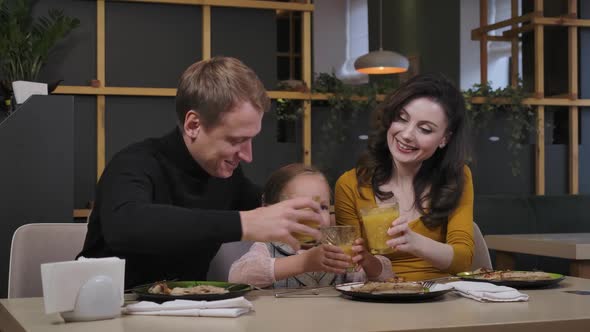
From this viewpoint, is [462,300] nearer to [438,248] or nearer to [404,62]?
[438,248]

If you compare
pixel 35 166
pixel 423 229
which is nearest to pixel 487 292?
pixel 423 229

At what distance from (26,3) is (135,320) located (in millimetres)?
3980

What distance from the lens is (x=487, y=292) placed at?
1927 mm

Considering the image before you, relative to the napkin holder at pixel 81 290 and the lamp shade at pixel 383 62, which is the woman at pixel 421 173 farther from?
the lamp shade at pixel 383 62

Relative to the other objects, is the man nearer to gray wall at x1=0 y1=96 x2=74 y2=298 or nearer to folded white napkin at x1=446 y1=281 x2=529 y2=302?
folded white napkin at x1=446 y1=281 x2=529 y2=302

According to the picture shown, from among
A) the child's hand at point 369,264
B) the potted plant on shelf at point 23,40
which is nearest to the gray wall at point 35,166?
the potted plant on shelf at point 23,40

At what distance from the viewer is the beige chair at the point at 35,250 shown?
2.48 metres

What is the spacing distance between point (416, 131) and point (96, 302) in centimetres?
142

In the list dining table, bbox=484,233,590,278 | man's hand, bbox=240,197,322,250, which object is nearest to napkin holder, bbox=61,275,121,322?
man's hand, bbox=240,197,322,250

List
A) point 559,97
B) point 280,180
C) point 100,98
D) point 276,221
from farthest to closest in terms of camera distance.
→ point 559,97 < point 100,98 < point 280,180 < point 276,221

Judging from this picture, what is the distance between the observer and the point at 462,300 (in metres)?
1.95

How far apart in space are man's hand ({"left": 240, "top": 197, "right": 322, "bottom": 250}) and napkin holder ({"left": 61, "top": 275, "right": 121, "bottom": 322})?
304 millimetres

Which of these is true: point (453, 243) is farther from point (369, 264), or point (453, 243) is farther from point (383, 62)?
point (383, 62)

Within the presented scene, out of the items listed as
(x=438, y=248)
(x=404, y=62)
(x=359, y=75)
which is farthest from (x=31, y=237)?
(x=359, y=75)
